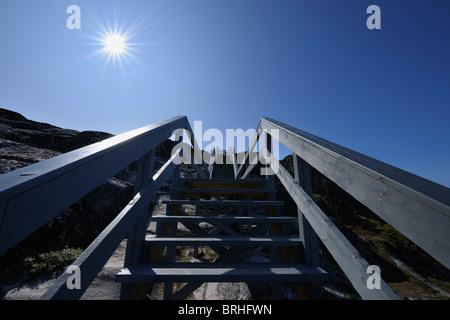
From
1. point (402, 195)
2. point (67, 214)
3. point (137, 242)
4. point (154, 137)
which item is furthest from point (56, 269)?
point (402, 195)

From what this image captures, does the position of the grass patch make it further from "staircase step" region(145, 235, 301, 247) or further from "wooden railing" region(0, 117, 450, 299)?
"wooden railing" region(0, 117, 450, 299)

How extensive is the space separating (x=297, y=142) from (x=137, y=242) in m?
1.72

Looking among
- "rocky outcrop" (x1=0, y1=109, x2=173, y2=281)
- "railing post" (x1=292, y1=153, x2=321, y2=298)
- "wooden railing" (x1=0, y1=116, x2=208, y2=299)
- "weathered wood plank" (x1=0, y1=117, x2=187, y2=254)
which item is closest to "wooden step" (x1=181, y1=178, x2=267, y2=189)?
"railing post" (x1=292, y1=153, x2=321, y2=298)

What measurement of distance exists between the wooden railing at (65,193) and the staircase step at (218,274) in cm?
43

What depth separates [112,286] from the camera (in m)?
2.73

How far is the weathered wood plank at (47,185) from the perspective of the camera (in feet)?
1.89

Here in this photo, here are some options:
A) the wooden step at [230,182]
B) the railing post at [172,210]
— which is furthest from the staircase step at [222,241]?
the wooden step at [230,182]

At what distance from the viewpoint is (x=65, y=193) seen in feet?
2.52

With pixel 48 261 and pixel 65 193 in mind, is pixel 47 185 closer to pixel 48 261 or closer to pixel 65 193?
pixel 65 193

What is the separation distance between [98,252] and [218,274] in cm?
86

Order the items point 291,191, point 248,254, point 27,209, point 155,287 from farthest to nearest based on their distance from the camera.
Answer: point 248,254 → point 155,287 → point 291,191 → point 27,209
